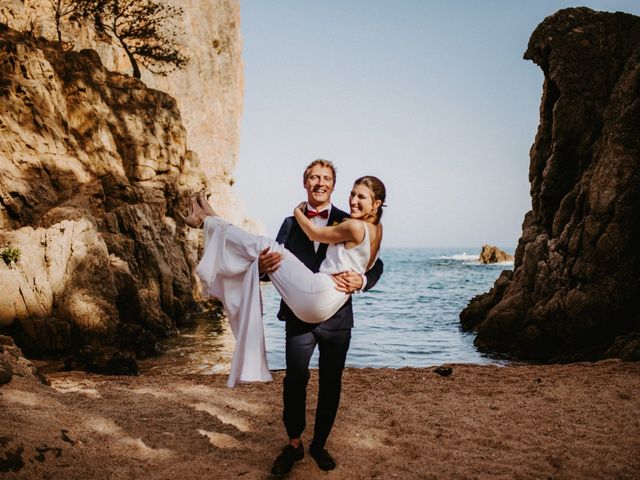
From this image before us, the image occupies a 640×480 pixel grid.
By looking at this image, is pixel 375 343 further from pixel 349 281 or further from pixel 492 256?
pixel 492 256

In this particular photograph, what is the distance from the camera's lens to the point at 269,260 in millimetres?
3893

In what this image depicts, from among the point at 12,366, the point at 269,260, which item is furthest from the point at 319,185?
the point at 12,366

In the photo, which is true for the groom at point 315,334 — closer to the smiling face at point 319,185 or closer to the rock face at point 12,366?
the smiling face at point 319,185

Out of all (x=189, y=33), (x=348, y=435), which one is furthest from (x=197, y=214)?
(x=189, y=33)

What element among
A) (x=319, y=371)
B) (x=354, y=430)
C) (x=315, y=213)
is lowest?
(x=354, y=430)

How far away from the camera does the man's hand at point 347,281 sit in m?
3.72

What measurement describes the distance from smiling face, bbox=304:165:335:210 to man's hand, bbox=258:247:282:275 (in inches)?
22.0

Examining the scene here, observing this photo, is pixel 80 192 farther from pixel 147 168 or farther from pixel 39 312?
pixel 39 312

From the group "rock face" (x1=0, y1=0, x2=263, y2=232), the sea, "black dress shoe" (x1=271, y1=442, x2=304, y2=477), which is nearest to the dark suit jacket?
"black dress shoe" (x1=271, y1=442, x2=304, y2=477)

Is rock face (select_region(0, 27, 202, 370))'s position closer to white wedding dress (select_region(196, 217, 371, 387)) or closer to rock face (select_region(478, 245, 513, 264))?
white wedding dress (select_region(196, 217, 371, 387))

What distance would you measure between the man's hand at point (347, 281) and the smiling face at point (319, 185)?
0.64 m

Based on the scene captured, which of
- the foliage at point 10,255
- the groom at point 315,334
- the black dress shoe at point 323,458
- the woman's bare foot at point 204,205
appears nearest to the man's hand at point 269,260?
the groom at point 315,334

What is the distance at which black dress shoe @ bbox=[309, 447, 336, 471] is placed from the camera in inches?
161

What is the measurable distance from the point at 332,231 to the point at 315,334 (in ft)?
2.84
